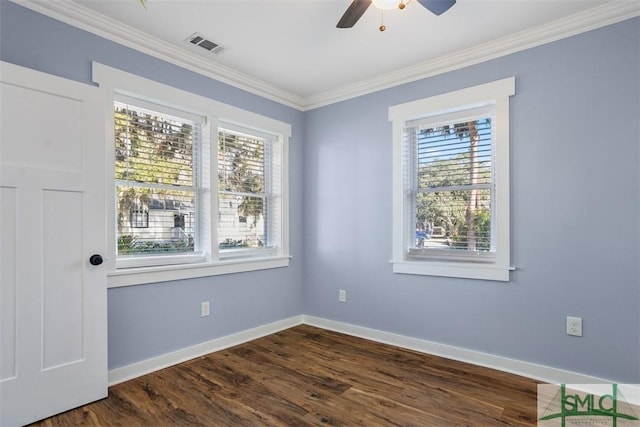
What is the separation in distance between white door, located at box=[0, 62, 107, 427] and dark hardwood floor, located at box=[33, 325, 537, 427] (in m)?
0.24

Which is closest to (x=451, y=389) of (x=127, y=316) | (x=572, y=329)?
(x=572, y=329)

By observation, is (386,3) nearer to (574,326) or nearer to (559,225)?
(559,225)

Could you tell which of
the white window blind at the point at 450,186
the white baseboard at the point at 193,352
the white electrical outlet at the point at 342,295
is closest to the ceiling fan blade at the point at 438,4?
the white window blind at the point at 450,186

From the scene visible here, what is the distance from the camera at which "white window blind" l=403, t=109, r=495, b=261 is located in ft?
9.77

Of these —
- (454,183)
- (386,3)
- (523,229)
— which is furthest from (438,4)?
(523,229)

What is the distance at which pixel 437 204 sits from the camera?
127 inches

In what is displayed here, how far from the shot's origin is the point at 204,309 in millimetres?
3111

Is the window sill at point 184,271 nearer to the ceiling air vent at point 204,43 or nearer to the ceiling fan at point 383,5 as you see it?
the ceiling air vent at point 204,43

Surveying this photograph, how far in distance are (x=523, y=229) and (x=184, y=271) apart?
2.73 m

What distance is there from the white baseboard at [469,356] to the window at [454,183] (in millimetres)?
633

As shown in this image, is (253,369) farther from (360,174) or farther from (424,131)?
(424,131)

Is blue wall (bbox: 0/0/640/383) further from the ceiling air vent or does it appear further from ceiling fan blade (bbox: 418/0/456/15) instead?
ceiling fan blade (bbox: 418/0/456/15)

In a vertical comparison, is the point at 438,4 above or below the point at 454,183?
above

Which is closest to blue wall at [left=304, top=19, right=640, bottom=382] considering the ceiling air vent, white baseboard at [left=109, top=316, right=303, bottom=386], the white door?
white baseboard at [left=109, top=316, right=303, bottom=386]
